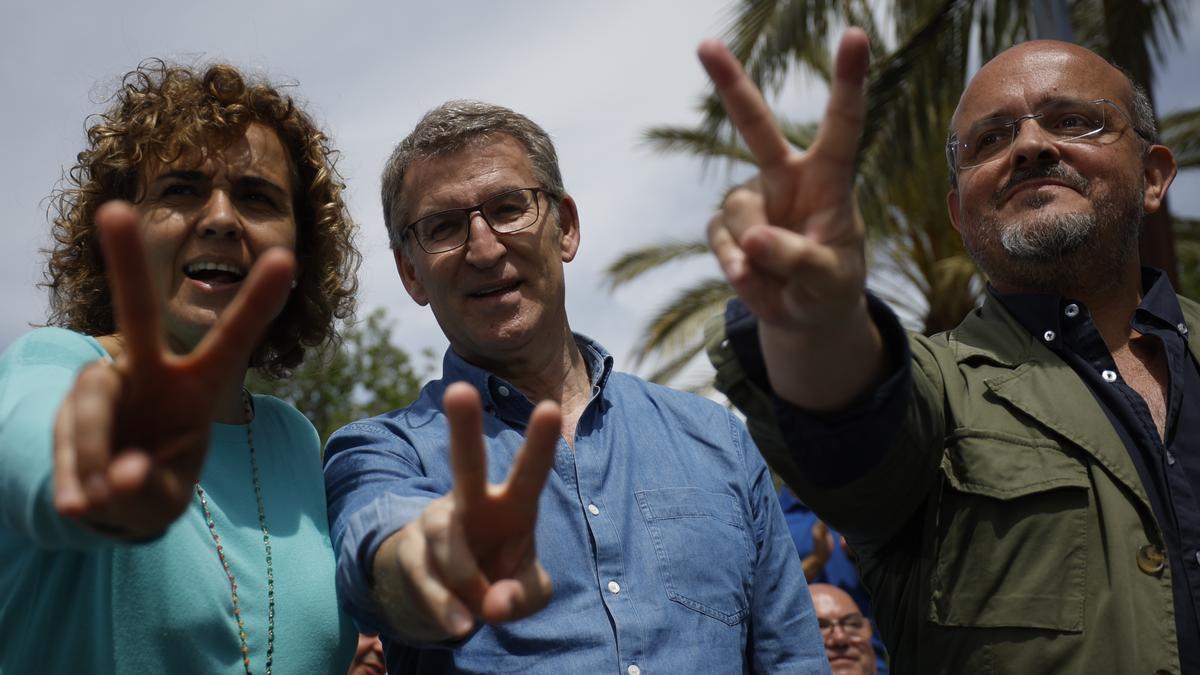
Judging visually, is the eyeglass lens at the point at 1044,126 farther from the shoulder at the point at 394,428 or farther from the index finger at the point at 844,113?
the shoulder at the point at 394,428

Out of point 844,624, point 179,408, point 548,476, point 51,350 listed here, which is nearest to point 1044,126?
point 548,476

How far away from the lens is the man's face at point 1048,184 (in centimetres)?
276

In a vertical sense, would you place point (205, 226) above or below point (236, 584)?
above

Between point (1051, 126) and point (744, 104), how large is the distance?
130cm

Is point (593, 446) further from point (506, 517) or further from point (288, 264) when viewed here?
point (288, 264)

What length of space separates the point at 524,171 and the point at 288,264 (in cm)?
151

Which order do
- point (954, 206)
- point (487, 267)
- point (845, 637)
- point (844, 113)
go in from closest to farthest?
point (844, 113), point (487, 267), point (954, 206), point (845, 637)

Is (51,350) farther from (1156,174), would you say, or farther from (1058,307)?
(1156,174)

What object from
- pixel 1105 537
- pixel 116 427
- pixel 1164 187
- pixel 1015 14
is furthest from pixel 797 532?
pixel 1015 14

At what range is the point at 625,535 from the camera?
269 cm

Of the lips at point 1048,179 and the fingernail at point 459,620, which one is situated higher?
the lips at point 1048,179

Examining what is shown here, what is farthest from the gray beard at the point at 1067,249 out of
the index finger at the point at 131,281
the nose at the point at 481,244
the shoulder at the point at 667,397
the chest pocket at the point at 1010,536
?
the index finger at the point at 131,281

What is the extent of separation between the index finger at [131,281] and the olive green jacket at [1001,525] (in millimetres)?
1010

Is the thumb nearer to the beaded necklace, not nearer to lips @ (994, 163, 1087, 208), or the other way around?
the beaded necklace
